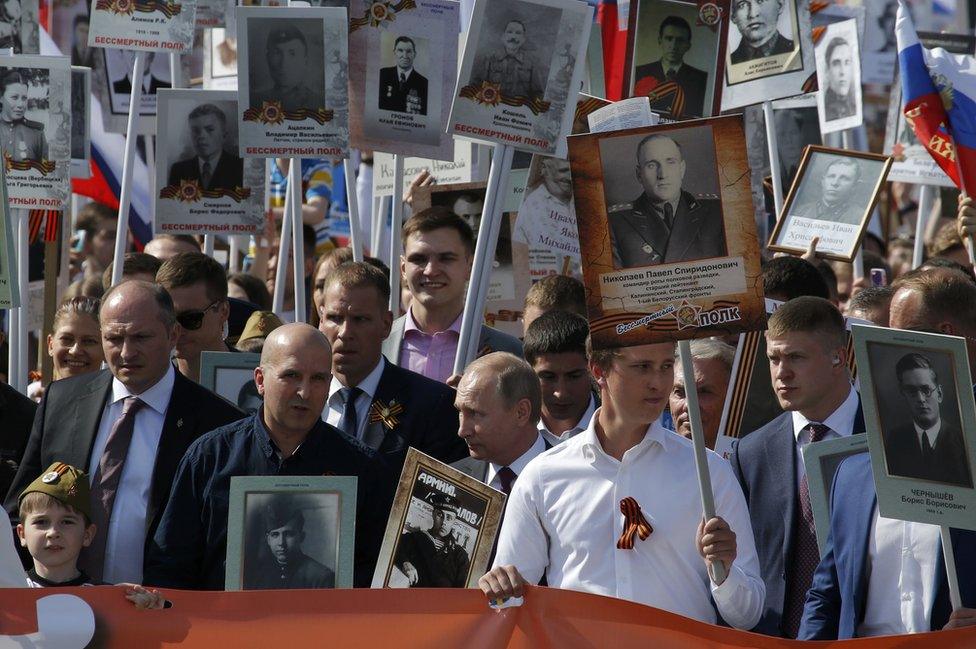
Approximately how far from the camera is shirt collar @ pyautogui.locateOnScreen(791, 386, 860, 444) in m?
5.55

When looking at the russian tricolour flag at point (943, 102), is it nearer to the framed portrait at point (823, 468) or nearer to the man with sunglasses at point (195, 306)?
the framed portrait at point (823, 468)

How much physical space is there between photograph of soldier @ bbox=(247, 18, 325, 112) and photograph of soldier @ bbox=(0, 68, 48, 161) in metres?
1.12

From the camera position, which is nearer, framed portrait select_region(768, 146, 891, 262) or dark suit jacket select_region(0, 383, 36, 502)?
dark suit jacket select_region(0, 383, 36, 502)

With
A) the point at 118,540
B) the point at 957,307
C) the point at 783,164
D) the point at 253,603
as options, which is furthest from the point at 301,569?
the point at 783,164

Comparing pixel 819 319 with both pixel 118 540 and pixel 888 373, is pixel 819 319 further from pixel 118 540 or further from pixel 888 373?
pixel 118 540

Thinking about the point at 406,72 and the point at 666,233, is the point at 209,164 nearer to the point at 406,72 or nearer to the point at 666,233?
the point at 406,72

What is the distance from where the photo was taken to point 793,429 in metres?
5.53

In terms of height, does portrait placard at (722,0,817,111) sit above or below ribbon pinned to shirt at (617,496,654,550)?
above

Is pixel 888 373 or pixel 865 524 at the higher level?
pixel 888 373

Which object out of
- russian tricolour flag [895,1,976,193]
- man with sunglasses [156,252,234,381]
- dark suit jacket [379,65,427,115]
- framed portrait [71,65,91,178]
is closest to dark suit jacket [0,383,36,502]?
man with sunglasses [156,252,234,381]

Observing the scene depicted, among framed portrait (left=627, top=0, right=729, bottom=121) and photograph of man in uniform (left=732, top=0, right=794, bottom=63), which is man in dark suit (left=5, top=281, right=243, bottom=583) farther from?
photograph of man in uniform (left=732, top=0, right=794, bottom=63)

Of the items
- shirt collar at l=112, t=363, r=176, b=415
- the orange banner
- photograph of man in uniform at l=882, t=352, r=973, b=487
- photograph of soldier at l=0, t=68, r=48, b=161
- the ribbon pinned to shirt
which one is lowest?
the orange banner

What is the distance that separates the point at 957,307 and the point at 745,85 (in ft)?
11.1

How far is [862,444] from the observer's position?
5.01m
